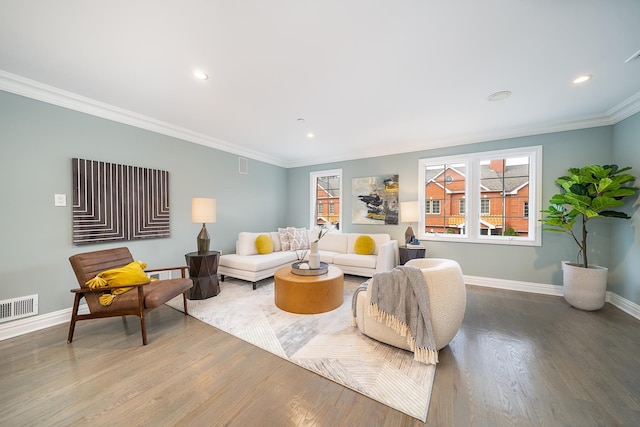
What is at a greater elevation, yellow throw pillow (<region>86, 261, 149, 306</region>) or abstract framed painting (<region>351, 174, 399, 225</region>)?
abstract framed painting (<region>351, 174, 399, 225</region>)

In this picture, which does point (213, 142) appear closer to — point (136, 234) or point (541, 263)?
point (136, 234)

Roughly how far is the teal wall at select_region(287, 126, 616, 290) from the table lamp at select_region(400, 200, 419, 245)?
13.1 inches

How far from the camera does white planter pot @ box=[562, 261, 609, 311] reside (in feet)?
9.20

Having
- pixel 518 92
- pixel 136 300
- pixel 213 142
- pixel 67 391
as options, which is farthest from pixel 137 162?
pixel 518 92

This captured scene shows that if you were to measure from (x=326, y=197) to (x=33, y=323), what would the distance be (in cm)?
476

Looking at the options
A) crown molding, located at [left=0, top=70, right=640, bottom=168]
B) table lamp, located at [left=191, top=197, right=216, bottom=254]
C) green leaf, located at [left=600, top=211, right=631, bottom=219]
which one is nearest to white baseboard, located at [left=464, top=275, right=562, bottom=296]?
green leaf, located at [left=600, top=211, right=631, bottom=219]

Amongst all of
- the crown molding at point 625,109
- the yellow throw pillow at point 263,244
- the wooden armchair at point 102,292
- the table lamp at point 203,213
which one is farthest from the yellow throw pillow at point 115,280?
the crown molding at point 625,109

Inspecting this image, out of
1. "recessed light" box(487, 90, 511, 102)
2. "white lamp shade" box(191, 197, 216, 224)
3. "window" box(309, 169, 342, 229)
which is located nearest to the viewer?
"recessed light" box(487, 90, 511, 102)

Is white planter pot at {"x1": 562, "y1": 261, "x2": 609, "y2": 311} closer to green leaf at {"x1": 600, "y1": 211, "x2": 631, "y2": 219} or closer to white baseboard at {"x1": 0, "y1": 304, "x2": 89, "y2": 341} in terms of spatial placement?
green leaf at {"x1": 600, "y1": 211, "x2": 631, "y2": 219}

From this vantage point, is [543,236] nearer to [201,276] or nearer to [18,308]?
[201,276]

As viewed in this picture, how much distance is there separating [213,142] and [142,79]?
1.86 m

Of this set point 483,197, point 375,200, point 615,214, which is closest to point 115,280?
point 375,200

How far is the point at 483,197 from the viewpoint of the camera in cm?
399

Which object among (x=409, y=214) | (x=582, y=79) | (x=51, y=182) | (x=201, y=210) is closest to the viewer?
(x=582, y=79)
